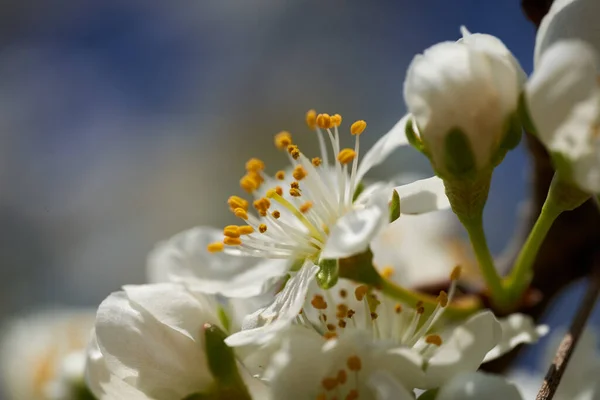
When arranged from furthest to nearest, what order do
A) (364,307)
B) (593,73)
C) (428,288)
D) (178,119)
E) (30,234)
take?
(178,119) → (30,234) → (428,288) → (364,307) → (593,73)

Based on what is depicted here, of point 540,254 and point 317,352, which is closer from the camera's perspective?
point 317,352

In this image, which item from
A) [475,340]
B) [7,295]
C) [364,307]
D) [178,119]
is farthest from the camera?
[178,119]

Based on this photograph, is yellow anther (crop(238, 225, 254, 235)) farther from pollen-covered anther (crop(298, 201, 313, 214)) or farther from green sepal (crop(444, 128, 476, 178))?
green sepal (crop(444, 128, 476, 178))

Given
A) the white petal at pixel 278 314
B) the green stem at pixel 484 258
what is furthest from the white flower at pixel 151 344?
the green stem at pixel 484 258

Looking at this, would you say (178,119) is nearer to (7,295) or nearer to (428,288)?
(7,295)

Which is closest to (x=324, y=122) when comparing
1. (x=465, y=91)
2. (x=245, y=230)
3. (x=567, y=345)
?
(x=245, y=230)

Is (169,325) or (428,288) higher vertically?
(169,325)

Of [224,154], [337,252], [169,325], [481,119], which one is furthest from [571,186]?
[224,154]
